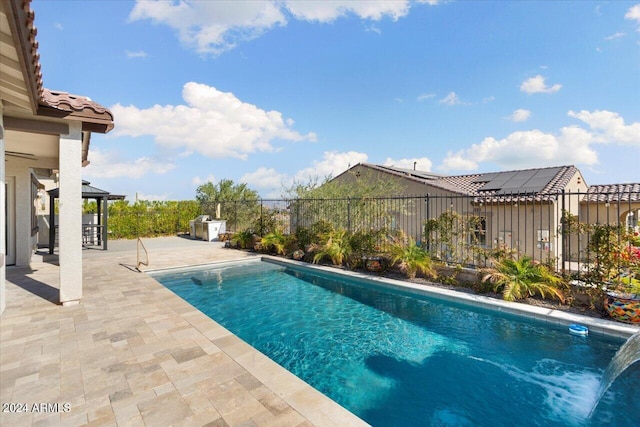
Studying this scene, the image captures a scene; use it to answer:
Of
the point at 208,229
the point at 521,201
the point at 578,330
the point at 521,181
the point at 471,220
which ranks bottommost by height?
the point at 578,330

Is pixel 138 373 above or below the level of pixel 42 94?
below

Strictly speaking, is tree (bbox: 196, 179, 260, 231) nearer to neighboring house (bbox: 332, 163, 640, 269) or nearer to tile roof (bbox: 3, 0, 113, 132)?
neighboring house (bbox: 332, 163, 640, 269)

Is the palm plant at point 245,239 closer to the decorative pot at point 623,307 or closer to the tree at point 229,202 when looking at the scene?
the tree at point 229,202

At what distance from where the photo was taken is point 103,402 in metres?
2.91

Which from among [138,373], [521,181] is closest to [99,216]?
[138,373]

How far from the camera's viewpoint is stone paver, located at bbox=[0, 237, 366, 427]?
2727 mm

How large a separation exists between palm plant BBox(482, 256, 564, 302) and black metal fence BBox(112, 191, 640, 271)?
1.39 ft

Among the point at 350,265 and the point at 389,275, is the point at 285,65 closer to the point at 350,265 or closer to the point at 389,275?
the point at 350,265

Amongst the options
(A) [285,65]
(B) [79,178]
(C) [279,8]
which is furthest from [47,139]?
(A) [285,65]

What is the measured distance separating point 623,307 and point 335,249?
7299mm

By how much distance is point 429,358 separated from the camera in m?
4.85

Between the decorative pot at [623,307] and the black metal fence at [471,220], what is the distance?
2.64ft

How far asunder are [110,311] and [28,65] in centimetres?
404

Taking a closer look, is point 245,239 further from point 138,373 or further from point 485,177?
point 485,177
